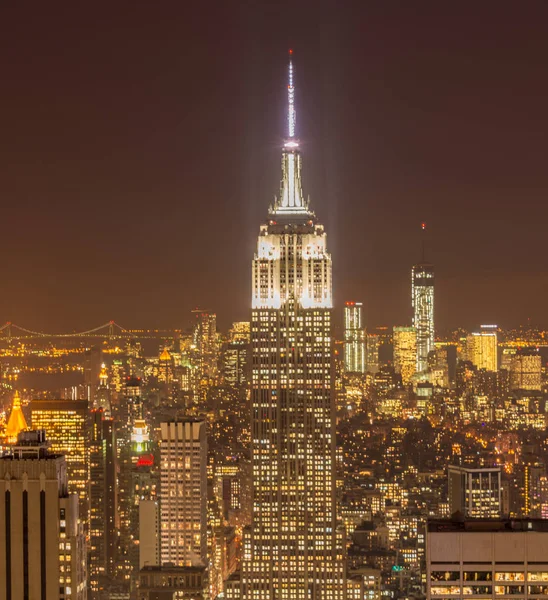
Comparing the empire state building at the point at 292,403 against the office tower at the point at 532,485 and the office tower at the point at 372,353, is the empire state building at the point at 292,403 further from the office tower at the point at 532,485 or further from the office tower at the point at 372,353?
the office tower at the point at 372,353

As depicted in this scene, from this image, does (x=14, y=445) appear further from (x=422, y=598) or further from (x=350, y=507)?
(x=350, y=507)

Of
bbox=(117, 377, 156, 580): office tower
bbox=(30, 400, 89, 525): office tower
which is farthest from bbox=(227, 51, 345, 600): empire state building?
bbox=(30, 400, 89, 525): office tower

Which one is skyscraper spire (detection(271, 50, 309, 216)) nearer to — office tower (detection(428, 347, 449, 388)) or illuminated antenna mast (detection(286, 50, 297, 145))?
illuminated antenna mast (detection(286, 50, 297, 145))

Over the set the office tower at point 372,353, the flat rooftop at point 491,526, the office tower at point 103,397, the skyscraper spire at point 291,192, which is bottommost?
the flat rooftop at point 491,526

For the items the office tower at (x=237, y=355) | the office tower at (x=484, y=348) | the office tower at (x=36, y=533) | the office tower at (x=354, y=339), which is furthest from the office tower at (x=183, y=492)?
the office tower at (x=36, y=533)

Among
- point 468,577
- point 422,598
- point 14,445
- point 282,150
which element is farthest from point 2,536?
point 282,150

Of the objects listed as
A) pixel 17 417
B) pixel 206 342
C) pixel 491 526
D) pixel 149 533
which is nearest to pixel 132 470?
pixel 149 533
